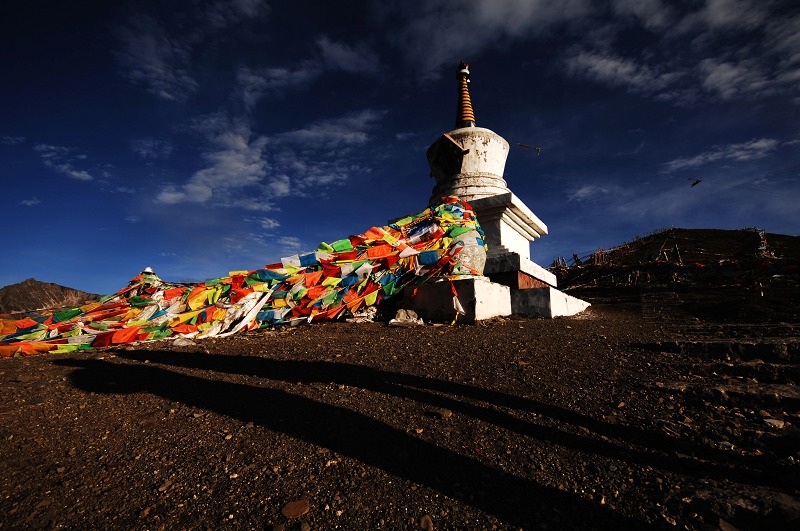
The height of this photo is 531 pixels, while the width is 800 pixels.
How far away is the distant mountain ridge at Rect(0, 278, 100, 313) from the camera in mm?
10539

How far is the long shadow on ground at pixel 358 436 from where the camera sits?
1.72 metres

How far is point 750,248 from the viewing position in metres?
18.7

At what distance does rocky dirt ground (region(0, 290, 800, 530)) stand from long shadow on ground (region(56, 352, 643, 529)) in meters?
0.01

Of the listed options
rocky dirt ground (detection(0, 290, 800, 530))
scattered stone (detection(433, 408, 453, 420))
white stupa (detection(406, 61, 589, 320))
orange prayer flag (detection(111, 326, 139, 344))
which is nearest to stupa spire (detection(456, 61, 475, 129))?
white stupa (detection(406, 61, 589, 320))

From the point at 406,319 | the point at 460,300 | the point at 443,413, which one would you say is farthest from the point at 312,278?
the point at 443,413

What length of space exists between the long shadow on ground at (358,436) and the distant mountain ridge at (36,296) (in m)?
9.27

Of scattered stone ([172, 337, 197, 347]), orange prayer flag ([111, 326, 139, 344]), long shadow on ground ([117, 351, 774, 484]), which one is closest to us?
long shadow on ground ([117, 351, 774, 484])

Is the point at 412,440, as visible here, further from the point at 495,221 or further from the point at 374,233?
the point at 495,221

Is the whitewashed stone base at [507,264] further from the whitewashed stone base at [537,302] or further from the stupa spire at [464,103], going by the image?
the stupa spire at [464,103]

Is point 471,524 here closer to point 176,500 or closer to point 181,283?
point 176,500

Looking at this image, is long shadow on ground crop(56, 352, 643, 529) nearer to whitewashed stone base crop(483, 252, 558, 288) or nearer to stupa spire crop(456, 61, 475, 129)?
whitewashed stone base crop(483, 252, 558, 288)

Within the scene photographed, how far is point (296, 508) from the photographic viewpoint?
176 cm

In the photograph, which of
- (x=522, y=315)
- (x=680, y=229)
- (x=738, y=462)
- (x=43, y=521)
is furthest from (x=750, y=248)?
(x=43, y=521)

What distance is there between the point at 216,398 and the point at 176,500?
124 cm
